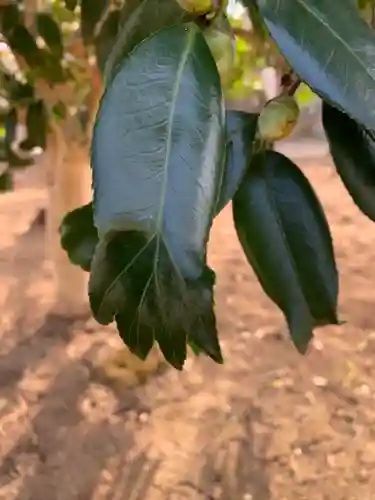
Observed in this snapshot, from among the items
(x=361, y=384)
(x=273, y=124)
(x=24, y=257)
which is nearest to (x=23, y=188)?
(x=24, y=257)

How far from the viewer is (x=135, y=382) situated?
48.1 inches

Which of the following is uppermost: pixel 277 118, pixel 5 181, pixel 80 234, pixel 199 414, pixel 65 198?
pixel 277 118

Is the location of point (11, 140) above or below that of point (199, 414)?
above

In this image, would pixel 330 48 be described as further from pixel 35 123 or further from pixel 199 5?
pixel 35 123

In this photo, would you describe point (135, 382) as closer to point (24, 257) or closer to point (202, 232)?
point (24, 257)

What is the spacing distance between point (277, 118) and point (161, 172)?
0.11m

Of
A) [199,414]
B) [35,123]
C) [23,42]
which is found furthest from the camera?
[199,414]

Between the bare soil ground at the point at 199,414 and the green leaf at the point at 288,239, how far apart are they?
60 cm

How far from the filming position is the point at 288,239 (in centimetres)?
44

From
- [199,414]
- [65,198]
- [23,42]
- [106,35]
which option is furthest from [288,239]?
[65,198]

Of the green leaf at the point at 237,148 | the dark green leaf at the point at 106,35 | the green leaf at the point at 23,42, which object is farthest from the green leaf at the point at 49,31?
the green leaf at the point at 237,148

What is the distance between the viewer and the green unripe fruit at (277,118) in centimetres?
39

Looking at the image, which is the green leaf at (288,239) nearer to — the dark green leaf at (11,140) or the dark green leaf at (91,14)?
the dark green leaf at (91,14)

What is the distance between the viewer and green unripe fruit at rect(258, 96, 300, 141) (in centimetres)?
39
